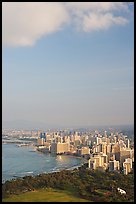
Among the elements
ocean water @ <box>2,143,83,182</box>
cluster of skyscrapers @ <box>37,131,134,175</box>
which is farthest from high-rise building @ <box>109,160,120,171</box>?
ocean water @ <box>2,143,83,182</box>

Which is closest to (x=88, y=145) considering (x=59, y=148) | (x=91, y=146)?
(x=91, y=146)

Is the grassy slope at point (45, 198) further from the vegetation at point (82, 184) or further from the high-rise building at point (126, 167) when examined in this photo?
the high-rise building at point (126, 167)

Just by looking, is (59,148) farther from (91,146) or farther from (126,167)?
(126,167)

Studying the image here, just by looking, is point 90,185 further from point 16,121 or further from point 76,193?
point 16,121

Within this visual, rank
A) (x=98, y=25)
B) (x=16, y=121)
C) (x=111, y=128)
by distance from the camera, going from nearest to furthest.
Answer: (x=98, y=25)
(x=16, y=121)
(x=111, y=128)

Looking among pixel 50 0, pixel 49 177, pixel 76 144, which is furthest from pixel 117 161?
pixel 50 0
